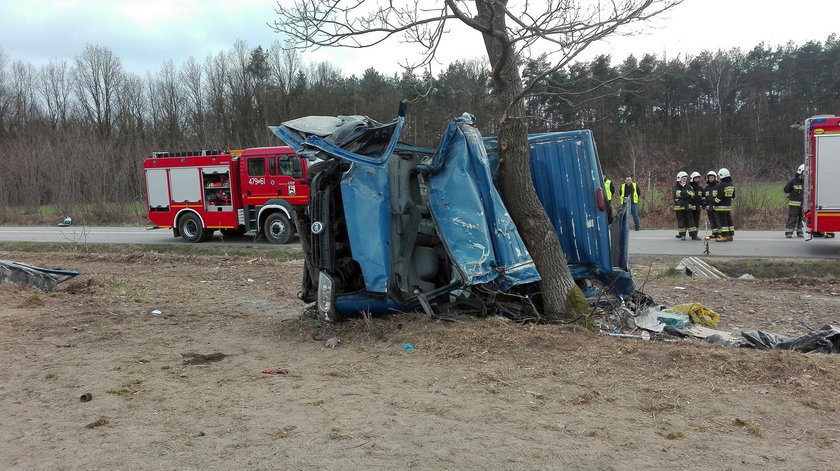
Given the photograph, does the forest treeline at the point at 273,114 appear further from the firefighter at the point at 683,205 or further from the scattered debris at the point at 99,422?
the scattered debris at the point at 99,422

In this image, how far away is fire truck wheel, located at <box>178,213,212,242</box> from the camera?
55.9 feet

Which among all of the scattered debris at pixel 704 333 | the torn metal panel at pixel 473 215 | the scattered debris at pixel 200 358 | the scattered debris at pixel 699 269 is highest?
the torn metal panel at pixel 473 215

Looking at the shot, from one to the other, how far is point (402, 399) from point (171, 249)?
13471 millimetres

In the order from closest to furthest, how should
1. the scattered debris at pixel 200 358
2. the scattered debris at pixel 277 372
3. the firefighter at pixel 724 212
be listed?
1. the scattered debris at pixel 277 372
2. the scattered debris at pixel 200 358
3. the firefighter at pixel 724 212

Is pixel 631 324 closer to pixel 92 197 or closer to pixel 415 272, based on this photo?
pixel 415 272

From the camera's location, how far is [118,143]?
43.9 m

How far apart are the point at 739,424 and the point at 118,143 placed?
156 feet

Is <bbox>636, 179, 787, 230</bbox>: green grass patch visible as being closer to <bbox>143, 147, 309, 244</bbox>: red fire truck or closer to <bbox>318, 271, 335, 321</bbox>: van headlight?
<bbox>143, 147, 309, 244</bbox>: red fire truck

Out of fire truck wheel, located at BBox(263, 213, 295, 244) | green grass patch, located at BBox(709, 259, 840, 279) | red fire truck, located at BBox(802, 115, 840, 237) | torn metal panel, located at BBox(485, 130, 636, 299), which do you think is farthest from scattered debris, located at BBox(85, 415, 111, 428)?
red fire truck, located at BBox(802, 115, 840, 237)

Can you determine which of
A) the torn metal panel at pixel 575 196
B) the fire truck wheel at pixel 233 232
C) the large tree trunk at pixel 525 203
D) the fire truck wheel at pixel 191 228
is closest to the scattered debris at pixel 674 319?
the torn metal panel at pixel 575 196

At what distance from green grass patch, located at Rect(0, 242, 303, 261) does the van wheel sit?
84 centimetres

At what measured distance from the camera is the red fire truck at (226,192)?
50.7 feet

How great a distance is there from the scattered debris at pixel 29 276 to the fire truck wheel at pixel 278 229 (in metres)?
6.99

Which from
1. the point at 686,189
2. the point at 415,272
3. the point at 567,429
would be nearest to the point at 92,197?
the point at 686,189
